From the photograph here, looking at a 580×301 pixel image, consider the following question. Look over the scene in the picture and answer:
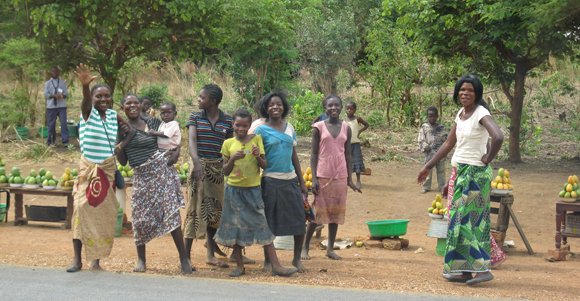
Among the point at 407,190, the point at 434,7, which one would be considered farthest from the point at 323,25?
the point at 407,190

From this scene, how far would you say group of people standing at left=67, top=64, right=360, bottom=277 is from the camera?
15.7 ft

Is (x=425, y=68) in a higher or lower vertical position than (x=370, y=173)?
higher

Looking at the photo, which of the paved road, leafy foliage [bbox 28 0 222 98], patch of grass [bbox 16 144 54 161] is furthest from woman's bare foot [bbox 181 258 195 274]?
patch of grass [bbox 16 144 54 161]

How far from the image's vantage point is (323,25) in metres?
18.2

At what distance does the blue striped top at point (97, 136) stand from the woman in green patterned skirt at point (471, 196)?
321 cm

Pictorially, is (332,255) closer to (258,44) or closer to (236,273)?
(236,273)

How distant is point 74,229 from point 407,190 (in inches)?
274

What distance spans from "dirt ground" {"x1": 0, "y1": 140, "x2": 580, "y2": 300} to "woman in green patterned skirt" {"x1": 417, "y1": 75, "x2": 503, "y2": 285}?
185 mm

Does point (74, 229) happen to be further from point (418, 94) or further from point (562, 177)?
point (418, 94)

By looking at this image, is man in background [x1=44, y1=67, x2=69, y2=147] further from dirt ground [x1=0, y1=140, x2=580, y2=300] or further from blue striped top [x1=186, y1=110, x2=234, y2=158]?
blue striped top [x1=186, y1=110, x2=234, y2=158]

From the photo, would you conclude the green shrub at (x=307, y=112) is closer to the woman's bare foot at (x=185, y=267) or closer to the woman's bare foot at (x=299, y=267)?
the woman's bare foot at (x=299, y=267)

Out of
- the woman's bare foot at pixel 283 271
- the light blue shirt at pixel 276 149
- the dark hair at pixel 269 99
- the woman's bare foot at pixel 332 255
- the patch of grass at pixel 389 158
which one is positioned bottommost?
the woman's bare foot at pixel 332 255

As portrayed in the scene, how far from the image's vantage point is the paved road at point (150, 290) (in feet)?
13.8

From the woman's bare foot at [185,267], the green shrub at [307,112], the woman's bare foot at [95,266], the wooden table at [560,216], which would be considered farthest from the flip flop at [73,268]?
the green shrub at [307,112]
